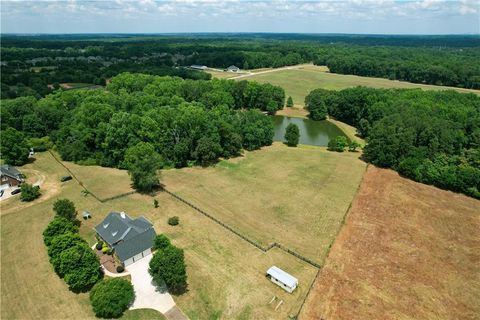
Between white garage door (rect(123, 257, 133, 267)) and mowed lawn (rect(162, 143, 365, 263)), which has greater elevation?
white garage door (rect(123, 257, 133, 267))

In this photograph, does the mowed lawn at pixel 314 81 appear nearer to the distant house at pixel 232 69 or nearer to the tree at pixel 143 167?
the distant house at pixel 232 69

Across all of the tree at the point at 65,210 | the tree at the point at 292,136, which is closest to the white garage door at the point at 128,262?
the tree at the point at 65,210

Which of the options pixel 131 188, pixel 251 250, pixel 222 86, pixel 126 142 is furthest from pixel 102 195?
pixel 222 86

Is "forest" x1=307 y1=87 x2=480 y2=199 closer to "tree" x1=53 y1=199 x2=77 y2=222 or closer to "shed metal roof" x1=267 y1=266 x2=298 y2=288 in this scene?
"shed metal roof" x1=267 y1=266 x2=298 y2=288

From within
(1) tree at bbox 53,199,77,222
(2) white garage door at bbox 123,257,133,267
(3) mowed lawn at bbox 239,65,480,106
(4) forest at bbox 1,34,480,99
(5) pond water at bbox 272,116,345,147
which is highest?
(4) forest at bbox 1,34,480,99

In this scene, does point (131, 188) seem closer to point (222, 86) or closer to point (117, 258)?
point (117, 258)

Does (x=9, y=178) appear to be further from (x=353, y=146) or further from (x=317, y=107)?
(x=317, y=107)

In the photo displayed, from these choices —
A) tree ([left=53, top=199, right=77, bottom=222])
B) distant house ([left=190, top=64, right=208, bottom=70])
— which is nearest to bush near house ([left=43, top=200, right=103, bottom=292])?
tree ([left=53, top=199, right=77, bottom=222])
